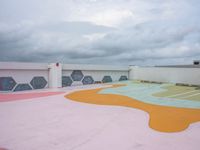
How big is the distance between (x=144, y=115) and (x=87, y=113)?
1.18 metres

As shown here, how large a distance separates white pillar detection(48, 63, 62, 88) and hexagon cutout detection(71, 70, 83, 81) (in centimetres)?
110

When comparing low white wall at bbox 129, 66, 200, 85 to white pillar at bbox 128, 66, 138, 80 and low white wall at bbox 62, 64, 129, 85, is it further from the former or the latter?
low white wall at bbox 62, 64, 129, 85

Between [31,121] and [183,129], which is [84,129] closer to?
[31,121]

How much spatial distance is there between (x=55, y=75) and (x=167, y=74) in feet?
22.2

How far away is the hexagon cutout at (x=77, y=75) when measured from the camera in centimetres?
1035

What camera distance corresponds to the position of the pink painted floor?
93.5 inches

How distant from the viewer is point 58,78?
9.30 meters

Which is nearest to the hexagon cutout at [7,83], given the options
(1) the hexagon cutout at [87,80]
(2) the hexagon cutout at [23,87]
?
(2) the hexagon cutout at [23,87]

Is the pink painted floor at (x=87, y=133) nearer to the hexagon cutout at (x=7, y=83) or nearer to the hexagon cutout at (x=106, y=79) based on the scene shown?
the hexagon cutout at (x=7, y=83)

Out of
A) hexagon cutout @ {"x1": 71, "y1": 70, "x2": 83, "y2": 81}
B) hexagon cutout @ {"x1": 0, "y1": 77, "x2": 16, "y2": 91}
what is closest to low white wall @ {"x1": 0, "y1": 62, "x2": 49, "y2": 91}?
hexagon cutout @ {"x1": 0, "y1": 77, "x2": 16, "y2": 91}

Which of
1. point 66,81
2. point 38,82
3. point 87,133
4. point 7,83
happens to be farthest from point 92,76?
point 87,133

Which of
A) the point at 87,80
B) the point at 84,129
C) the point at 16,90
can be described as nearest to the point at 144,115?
the point at 84,129

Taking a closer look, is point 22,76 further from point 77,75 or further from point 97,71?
point 97,71

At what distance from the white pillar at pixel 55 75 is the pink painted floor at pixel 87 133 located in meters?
5.21
